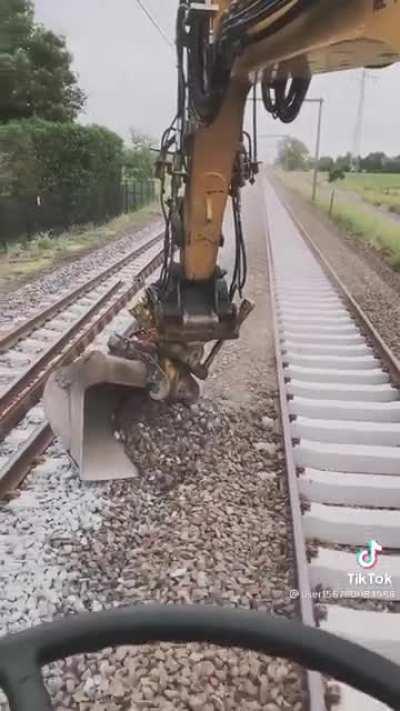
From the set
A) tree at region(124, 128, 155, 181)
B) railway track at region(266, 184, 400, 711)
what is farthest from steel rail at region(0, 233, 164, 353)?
tree at region(124, 128, 155, 181)

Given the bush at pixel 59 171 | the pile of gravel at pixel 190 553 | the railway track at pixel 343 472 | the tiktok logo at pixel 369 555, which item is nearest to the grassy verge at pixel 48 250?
the bush at pixel 59 171

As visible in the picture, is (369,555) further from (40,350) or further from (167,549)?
(40,350)

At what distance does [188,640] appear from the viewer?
1252 mm

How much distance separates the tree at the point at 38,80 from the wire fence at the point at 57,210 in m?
3.18

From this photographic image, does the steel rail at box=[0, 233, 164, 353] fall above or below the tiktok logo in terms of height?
above

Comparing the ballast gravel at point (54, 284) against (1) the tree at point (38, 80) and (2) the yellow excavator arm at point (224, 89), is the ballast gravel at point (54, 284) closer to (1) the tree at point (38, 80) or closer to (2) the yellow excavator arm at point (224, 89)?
(2) the yellow excavator arm at point (224, 89)

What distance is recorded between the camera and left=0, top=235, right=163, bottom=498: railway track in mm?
5188

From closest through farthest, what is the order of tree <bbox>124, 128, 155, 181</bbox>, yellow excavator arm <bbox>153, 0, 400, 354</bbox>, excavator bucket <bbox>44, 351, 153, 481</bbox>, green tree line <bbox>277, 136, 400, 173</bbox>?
yellow excavator arm <bbox>153, 0, 400, 354</bbox> < excavator bucket <bbox>44, 351, 153, 481</bbox> < tree <bbox>124, 128, 155, 181</bbox> < green tree line <bbox>277, 136, 400, 173</bbox>

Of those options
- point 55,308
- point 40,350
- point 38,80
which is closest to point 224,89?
point 40,350

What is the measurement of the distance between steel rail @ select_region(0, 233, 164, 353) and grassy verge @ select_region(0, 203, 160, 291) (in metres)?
1.30

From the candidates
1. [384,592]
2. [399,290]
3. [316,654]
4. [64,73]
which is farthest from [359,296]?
[64,73]

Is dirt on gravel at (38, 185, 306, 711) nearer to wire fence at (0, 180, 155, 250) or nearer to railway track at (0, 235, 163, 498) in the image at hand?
railway track at (0, 235, 163, 498)

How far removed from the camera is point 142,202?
1172 inches

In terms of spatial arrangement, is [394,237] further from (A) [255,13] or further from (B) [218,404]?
(A) [255,13]
